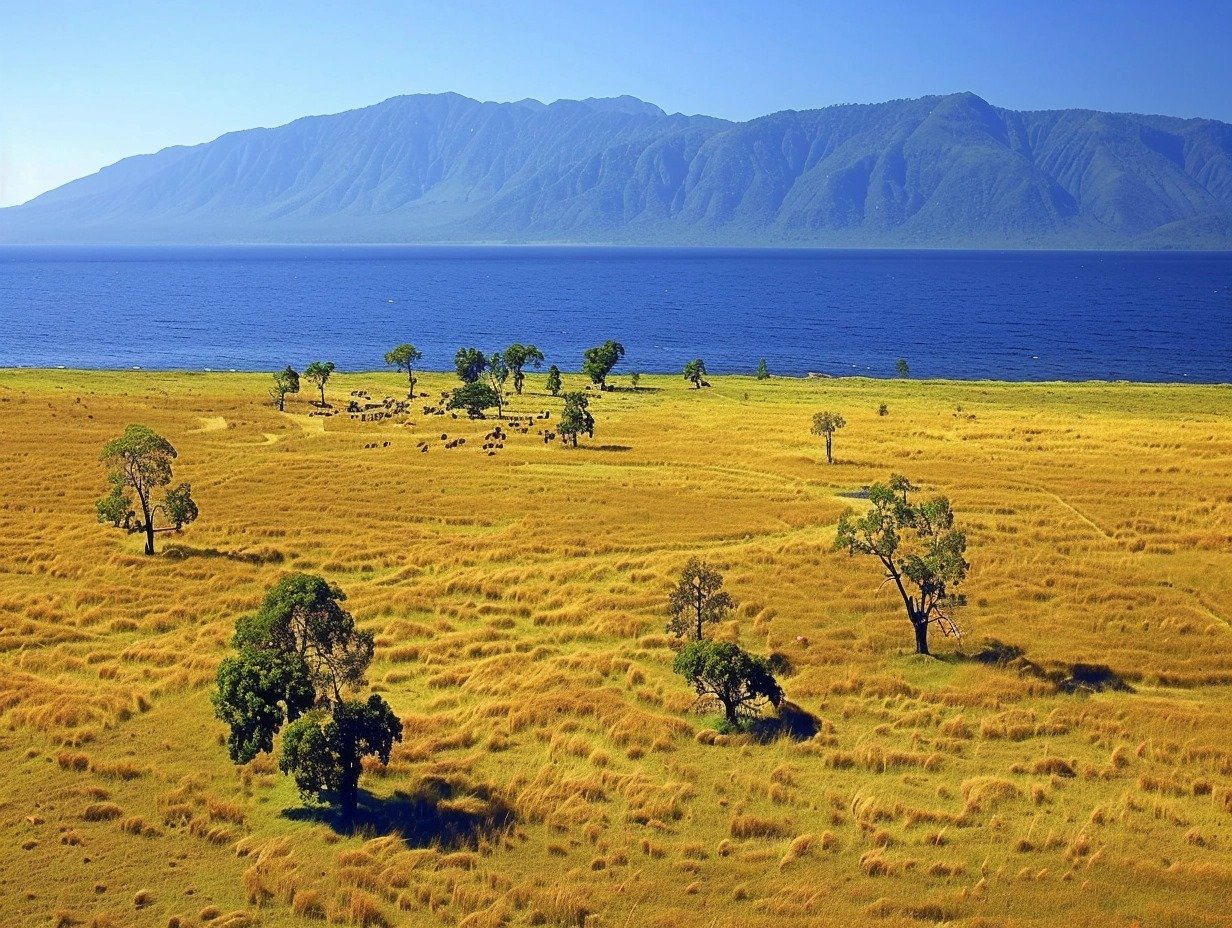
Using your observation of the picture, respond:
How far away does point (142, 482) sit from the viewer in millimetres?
64188

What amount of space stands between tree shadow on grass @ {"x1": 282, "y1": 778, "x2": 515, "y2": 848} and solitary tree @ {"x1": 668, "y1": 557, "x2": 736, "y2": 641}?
49.0 feet

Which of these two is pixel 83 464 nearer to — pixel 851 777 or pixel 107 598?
pixel 107 598

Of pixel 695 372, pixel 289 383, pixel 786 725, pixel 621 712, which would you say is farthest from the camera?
pixel 695 372

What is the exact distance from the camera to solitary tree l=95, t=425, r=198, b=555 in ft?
202

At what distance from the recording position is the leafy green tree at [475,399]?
116812 millimetres

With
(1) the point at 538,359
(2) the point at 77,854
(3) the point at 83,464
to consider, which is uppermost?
(1) the point at 538,359

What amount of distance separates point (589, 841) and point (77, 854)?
14.4 meters

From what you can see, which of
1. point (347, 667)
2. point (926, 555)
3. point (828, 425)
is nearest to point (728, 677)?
point (347, 667)

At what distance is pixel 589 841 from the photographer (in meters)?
30.7

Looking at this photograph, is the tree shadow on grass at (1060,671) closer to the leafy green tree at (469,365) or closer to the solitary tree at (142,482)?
the solitary tree at (142,482)

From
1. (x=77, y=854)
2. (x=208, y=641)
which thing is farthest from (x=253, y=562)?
(x=77, y=854)

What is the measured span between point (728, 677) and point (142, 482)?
1674 inches

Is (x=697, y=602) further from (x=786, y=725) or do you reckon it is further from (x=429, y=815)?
(x=429, y=815)

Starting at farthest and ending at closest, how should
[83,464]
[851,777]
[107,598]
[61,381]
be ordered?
1. [61,381]
2. [83,464]
3. [107,598]
4. [851,777]
